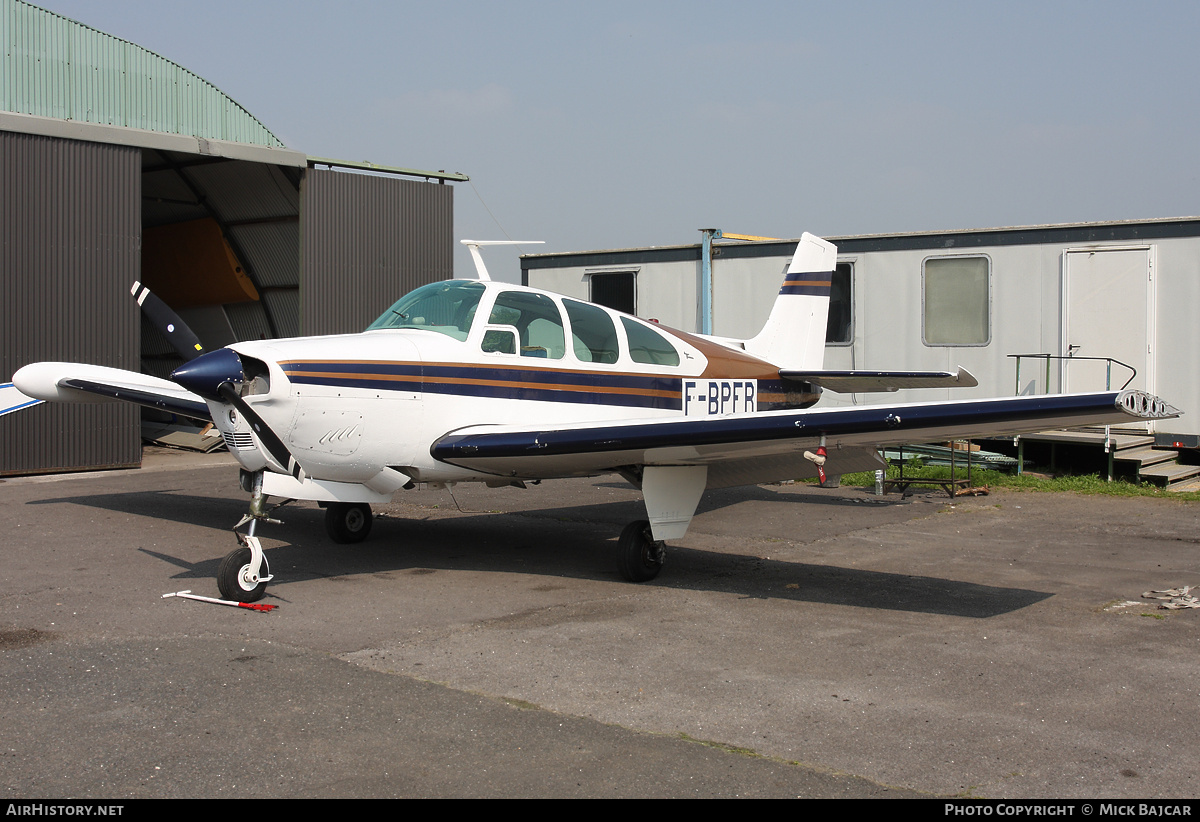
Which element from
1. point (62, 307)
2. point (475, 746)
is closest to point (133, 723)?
point (475, 746)

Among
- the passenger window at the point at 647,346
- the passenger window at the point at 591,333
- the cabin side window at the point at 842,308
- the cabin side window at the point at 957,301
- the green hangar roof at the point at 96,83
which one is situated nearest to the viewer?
the passenger window at the point at 591,333

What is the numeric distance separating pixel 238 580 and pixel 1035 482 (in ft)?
33.1

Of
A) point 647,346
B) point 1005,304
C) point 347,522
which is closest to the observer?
point 647,346

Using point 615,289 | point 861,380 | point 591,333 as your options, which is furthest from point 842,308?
point 591,333

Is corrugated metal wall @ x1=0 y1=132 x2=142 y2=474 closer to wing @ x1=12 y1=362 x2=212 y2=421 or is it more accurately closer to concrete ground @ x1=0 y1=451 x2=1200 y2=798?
wing @ x1=12 y1=362 x2=212 y2=421

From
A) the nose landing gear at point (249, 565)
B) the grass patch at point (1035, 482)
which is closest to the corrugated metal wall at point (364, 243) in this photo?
the grass patch at point (1035, 482)

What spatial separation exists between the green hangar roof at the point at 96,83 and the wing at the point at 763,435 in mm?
10719

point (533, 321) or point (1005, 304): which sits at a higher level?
point (1005, 304)

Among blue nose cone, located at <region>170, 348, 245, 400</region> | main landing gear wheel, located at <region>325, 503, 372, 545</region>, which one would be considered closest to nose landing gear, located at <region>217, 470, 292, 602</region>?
blue nose cone, located at <region>170, 348, 245, 400</region>

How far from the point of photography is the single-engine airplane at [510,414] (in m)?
6.10

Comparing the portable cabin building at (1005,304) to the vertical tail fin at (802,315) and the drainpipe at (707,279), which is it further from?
the vertical tail fin at (802,315)

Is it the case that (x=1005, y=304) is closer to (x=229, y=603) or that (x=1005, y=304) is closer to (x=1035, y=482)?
(x=1035, y=482)

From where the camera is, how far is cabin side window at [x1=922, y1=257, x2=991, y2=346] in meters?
13.2

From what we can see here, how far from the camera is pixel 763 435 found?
620 cm
